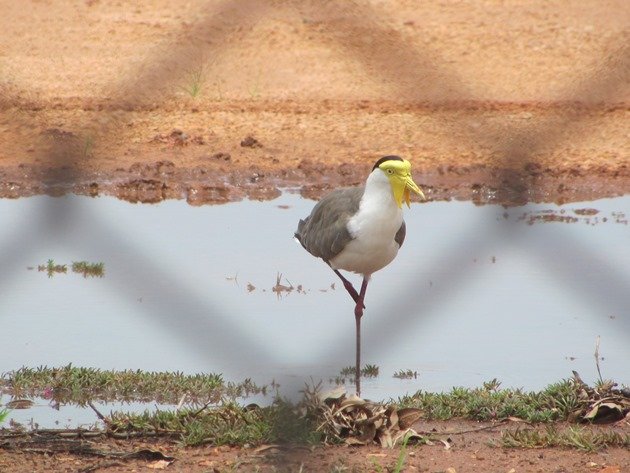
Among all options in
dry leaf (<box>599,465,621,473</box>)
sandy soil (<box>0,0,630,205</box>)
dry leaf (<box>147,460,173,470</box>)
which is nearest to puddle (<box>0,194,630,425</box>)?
dry leaf (<box>147,460,173,470</box>)

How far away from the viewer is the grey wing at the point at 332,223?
6137 millimetres

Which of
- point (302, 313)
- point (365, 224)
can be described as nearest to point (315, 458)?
point (365, 224)

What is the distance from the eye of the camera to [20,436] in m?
4.70

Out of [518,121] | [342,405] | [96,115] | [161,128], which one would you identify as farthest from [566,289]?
[161,128]

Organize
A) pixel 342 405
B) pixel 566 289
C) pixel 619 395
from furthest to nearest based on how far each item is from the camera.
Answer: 1. pixel 619 395
2. pixel 342 405
3. pixel 566 289

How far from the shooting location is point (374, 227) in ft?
19.5

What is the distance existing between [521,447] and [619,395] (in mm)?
645

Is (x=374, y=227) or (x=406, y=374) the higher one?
(x=374, y=227)

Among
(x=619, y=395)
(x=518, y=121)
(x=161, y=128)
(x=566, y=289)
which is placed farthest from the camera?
(x=161, y=128)

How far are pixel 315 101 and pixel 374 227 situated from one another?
170 inches

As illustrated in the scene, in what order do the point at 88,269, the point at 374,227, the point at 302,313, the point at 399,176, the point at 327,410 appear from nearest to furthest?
the point at 327,410
the point at 399,176
the point at 374,227
the point at 302,313
the point at 88,269

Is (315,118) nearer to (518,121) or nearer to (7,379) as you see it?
(7,379)

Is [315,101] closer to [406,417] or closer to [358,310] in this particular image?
[358,310]

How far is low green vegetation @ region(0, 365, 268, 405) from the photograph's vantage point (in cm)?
571
